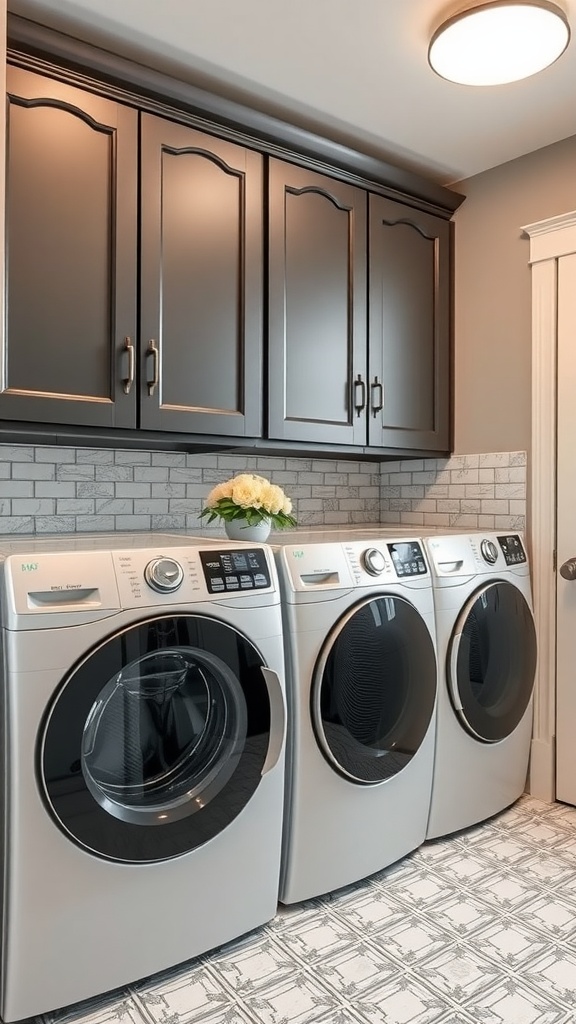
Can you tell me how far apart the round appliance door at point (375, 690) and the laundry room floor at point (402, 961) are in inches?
13.4

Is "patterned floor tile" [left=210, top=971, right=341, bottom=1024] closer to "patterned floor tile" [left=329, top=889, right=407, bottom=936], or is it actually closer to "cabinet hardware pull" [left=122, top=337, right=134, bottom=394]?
"patterned floor tile" [left=329, top=889, right=407, bottom=936]

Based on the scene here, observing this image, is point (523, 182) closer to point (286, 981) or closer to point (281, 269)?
point (281, 269)

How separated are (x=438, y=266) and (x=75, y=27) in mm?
1539

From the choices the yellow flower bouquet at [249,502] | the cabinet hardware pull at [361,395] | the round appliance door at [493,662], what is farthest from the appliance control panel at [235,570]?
the cabinet hardware pull at [361,395]

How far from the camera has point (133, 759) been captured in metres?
1.61

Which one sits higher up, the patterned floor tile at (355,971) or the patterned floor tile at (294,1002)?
the patterned floor tile at (355,971)

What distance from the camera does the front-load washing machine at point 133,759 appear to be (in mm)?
1447

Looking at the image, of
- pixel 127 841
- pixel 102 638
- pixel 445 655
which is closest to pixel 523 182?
pixel 445 655

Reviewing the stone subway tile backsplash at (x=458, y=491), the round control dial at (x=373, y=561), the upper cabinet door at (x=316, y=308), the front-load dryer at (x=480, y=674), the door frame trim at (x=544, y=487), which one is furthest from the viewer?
the stone subway tile backsplash at (x=458, y=491)

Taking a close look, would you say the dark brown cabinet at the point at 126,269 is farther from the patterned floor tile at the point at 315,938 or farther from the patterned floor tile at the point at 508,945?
the patterned floor tile at the point at 508,945

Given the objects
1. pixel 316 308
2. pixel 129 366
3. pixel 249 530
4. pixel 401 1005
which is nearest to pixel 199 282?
pixel 129 366

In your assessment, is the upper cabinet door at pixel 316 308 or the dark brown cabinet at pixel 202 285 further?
the upper cabinet door at pixel 316 308

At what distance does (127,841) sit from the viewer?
1550 mm

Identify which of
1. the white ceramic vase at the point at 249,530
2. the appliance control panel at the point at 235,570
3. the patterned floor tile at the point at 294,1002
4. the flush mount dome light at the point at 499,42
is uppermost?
the flush mount dome light at the point at 499,42
